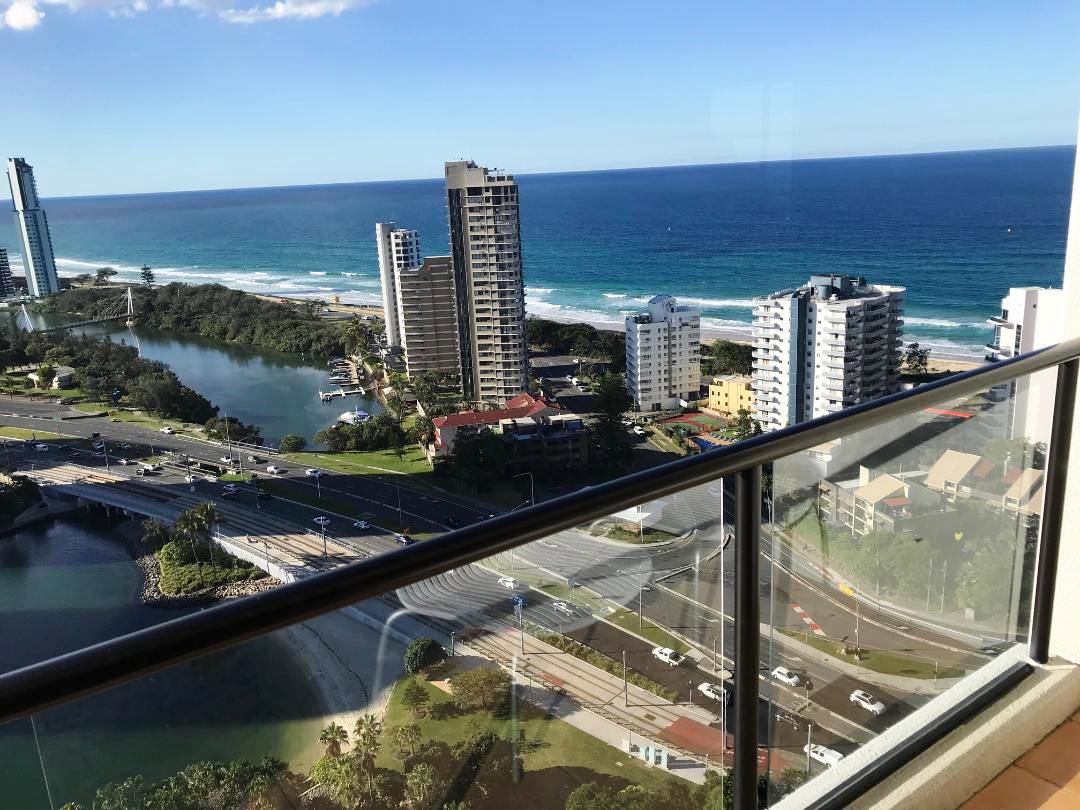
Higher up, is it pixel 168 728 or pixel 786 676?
pixel 168 728

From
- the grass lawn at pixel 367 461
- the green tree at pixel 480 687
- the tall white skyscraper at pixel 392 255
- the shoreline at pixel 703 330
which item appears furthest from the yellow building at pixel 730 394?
the green tree at pixel 480 687

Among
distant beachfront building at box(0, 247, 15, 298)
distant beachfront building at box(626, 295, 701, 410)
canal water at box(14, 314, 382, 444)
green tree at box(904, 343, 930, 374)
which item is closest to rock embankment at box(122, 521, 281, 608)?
canal water at box(14, 314, 382, 444)

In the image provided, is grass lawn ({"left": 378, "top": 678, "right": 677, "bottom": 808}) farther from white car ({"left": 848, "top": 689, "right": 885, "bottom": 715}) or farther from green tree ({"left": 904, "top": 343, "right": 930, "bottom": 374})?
green tree ({"left": 904, "top": 343, "right": 930, "bottom": 374})

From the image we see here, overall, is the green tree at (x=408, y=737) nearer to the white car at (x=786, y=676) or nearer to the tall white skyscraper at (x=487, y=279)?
the white car at (x=786, y=676)

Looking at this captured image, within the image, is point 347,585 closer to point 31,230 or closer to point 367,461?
point 367,461

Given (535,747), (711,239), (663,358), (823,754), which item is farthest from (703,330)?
(535,747)

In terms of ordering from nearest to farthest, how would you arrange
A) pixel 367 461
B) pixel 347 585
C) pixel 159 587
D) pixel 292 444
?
pixel 347 585
pixel 159 587
pixel 367 461
pixel 292 444
